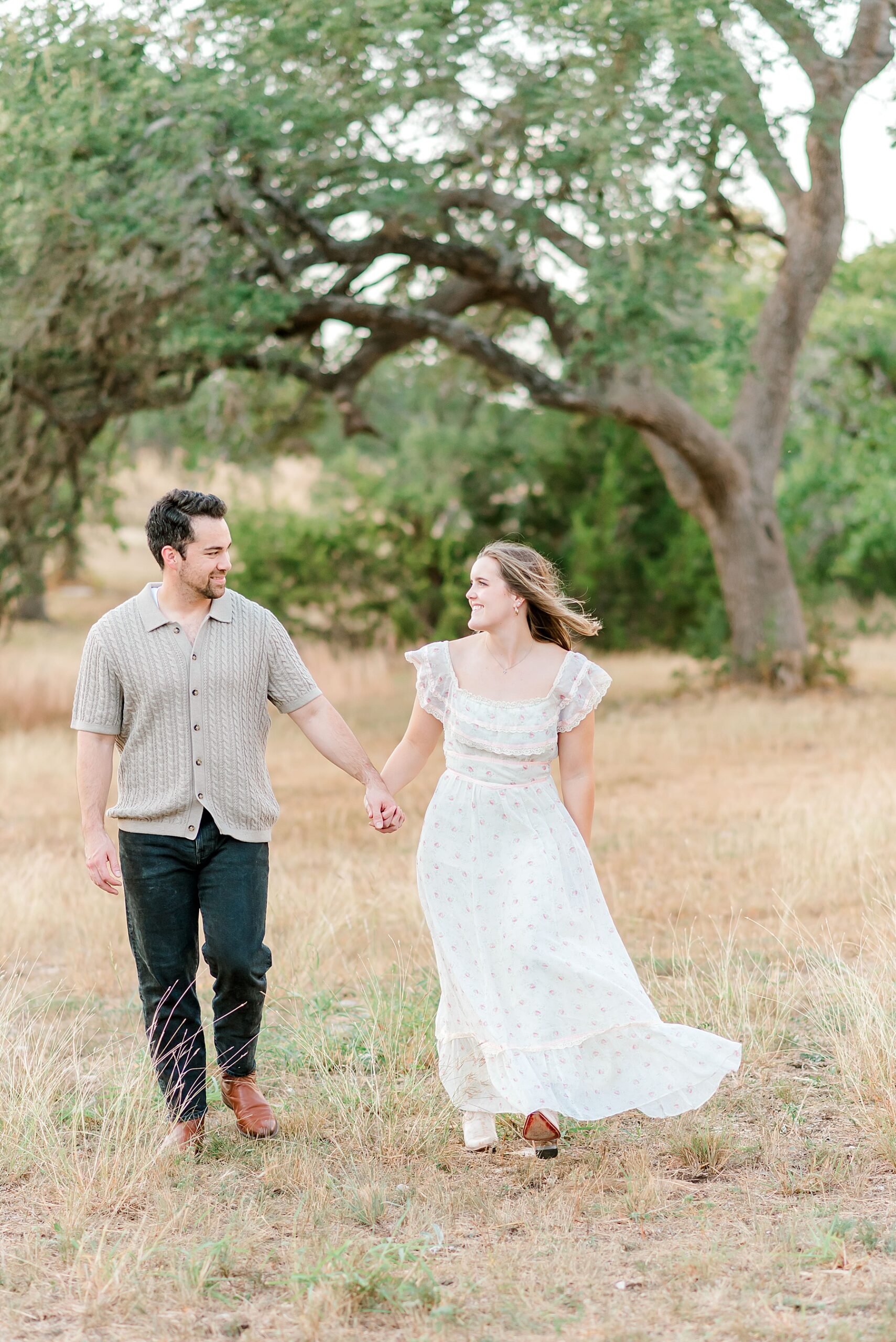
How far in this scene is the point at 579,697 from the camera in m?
4.46

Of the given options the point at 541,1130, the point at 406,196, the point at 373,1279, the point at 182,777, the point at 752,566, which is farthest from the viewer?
the point at 752,566

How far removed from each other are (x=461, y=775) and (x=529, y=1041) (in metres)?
0.83

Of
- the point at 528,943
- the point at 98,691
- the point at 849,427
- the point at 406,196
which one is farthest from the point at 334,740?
the point at 849,427

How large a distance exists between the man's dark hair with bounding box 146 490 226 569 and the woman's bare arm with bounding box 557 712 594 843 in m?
1.28

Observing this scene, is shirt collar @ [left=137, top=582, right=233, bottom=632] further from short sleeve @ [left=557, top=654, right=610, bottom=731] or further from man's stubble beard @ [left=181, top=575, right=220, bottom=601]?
short sleeve @ [left=557, top=654, right=610, bottom=731]

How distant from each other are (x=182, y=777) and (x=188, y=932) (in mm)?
496

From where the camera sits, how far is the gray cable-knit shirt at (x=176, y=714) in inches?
168

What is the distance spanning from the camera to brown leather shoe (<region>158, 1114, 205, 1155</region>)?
4.22m

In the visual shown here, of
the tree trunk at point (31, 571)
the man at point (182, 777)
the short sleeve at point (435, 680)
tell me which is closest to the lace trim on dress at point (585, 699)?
the short sleeve at point (435, 680)

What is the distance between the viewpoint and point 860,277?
782 inches

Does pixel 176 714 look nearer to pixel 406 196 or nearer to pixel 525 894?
pixel 525 894

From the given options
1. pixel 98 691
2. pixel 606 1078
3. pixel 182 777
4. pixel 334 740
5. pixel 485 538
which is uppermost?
pixel 485 538

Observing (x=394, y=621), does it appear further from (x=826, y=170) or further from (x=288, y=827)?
(x=288, y=827)

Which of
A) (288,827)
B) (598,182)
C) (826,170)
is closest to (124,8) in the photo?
(598,182)
